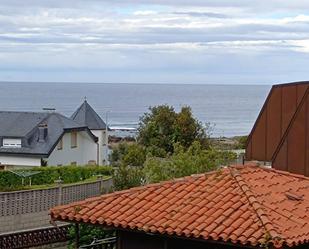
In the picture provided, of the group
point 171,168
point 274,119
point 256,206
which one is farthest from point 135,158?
point 256,206

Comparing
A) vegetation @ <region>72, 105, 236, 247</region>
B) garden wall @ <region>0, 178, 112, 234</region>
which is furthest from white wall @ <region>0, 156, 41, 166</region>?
garden wall @ <region>0, 178, 112, 234</region>

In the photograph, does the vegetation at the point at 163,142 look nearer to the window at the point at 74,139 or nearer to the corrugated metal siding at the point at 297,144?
the window at the point at 74,139

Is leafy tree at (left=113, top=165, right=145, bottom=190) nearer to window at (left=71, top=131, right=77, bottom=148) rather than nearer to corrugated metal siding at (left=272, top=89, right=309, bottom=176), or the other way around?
corrugated metal siding at (left=272, top=89, right=309, bottom=176)

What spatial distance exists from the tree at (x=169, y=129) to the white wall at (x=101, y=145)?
29.9ft

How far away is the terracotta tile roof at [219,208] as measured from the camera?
37.8 feet

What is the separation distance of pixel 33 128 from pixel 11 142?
1.61 metres

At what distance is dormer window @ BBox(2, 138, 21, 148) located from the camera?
4781 cm

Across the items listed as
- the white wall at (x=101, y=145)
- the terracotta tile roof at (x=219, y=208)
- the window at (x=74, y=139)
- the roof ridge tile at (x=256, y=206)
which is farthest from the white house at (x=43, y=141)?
the roof ridge tile at (x=256, y=206)

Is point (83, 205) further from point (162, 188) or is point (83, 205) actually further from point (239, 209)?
point (239, 209)

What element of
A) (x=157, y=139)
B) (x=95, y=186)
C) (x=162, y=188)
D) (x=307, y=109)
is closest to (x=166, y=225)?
(x=162, y=188)

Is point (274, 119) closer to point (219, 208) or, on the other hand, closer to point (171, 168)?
point (219, 208)

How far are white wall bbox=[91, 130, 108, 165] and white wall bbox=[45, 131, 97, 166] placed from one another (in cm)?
168

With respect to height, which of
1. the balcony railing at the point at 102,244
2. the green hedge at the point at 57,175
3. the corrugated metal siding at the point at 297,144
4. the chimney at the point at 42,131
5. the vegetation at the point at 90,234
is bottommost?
the vegetation at the point at 90,234

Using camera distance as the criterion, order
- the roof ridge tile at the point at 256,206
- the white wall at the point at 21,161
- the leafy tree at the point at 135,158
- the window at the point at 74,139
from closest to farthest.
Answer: the roof ridge tile at the point at 256,206
the leafy tree at the point at 135,158
the white wall at the point at 21,161
the window at the point at 74,139
